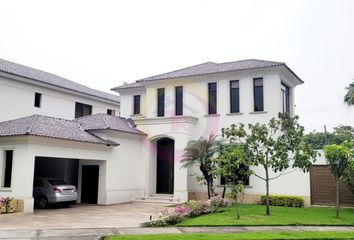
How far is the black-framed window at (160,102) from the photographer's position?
982 inches

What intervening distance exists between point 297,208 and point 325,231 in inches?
257

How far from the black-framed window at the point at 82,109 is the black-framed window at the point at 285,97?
15008 millimetres

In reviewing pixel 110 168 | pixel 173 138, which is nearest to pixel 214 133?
pixel 173 138

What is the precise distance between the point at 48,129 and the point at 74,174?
5643 mm

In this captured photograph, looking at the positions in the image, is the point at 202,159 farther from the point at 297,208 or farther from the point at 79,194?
the point at 79,194

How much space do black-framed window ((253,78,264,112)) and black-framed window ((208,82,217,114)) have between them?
8.38 ft

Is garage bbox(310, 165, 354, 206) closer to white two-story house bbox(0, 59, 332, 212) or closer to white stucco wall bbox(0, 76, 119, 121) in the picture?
white two-story house bbox(0, 59, 332, 212)

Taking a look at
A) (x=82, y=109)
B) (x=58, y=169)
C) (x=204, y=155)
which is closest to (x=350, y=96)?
(x=204, y=155)

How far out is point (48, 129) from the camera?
60.2ft

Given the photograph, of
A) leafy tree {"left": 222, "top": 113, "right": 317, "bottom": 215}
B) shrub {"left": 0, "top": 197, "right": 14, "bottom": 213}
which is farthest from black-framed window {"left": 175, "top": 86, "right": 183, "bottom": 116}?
shrub {"left": 0, "top": 197, "right": 14, "bottom": 213}

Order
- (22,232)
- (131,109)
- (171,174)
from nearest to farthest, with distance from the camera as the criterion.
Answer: (22,232), (171,174), (131,109)

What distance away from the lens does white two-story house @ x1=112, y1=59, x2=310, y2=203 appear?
21422mm

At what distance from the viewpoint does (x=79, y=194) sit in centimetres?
2184

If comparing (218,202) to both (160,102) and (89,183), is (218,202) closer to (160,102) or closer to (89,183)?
(89,183)
